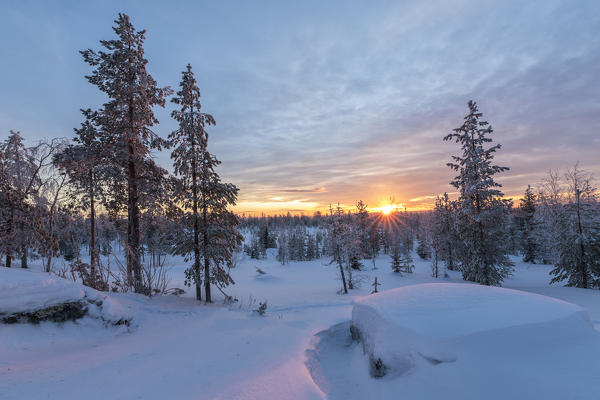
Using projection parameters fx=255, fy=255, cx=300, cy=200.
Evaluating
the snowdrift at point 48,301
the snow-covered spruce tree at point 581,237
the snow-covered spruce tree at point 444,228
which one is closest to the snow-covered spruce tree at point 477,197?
the snow-covered spruce tree at point 581,237

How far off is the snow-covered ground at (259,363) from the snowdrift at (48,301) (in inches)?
6.7

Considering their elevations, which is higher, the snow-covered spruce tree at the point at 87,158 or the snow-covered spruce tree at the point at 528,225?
the snow-covered spruce tree at the point at 87,158

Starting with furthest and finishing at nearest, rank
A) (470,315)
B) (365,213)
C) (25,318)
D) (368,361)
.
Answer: (365,213)
(25,318)
(368,361)
(470,315)

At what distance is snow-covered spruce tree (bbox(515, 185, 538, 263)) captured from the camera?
44.1 m

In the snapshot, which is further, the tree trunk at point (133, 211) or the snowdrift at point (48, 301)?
the tree trunk at point (133, 211)

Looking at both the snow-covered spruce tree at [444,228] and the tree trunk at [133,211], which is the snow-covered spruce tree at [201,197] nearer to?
the tree trunk at [133,211]

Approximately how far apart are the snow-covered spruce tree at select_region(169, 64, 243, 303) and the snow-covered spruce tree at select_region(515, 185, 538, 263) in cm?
5189

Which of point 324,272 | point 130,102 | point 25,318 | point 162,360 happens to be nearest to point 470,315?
point 162,360

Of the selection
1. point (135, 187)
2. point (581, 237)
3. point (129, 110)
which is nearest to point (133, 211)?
point (135, 187)

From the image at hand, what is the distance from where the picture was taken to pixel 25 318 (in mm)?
6129

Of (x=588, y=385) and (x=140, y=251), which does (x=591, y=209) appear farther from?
(x=140, y=251)

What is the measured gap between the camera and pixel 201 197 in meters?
13.4

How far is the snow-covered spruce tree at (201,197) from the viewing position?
42.4ft

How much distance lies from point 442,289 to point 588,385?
2.71m
